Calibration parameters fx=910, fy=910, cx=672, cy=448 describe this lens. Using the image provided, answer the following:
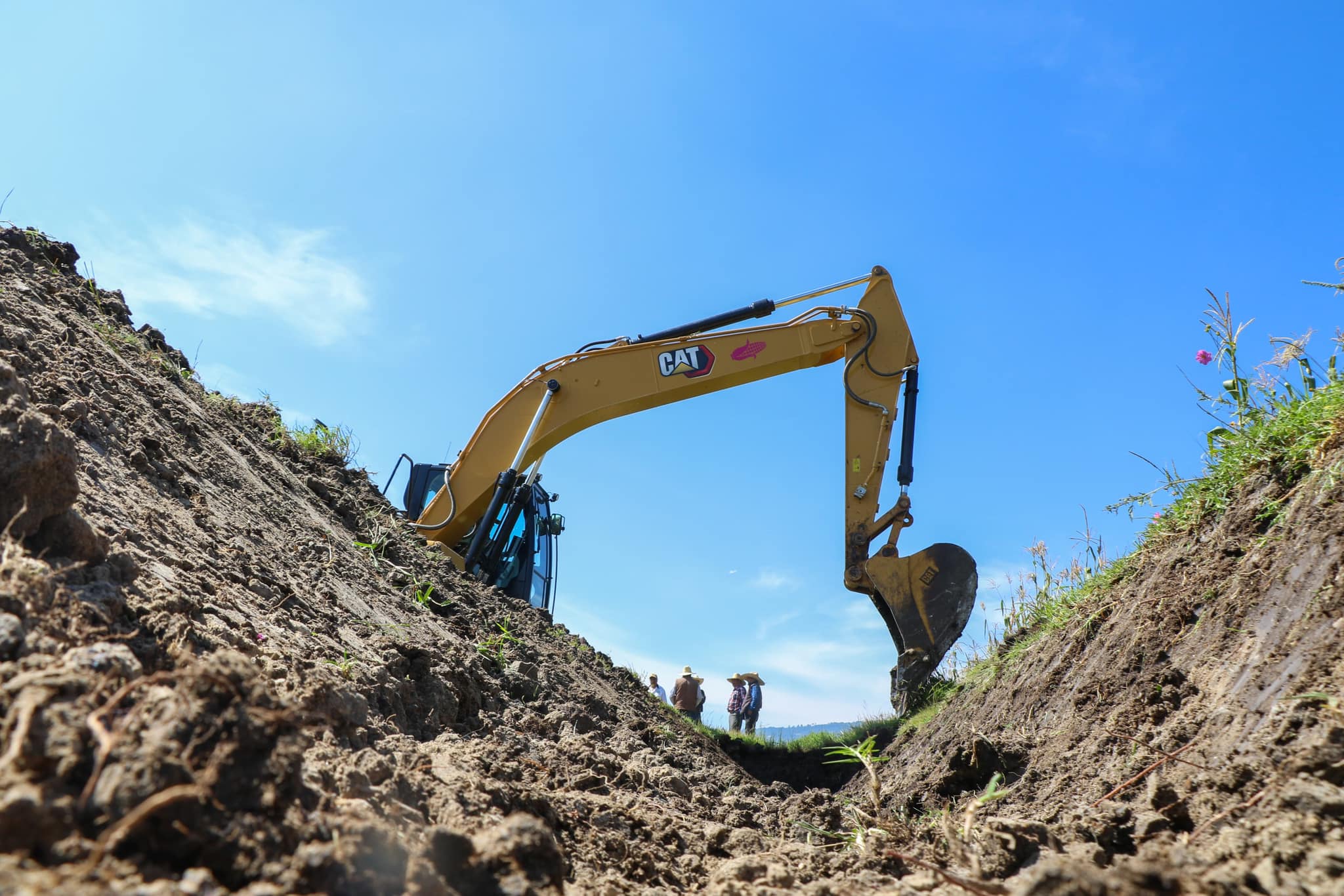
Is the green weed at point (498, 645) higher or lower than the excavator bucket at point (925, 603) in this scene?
lower

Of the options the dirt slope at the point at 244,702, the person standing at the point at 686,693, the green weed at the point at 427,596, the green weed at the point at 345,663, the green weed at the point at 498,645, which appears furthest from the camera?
the person standing at the point at 686,693

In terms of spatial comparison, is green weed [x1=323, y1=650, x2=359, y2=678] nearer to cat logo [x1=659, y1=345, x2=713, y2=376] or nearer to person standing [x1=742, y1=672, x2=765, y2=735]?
cat logo [x1=659, y1=345, x2=713, y2=376]

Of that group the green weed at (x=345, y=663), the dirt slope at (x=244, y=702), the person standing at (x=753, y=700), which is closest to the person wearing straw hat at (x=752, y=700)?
the person standing at (x=753, y=700)

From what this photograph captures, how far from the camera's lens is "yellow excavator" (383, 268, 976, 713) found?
26.8 ft

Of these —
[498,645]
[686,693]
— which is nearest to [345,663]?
[498,645]

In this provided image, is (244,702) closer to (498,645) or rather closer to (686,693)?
(498,645)

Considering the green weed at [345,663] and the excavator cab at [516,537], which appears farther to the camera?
the excavator cab at [516,537]

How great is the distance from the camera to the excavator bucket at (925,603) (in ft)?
26.8

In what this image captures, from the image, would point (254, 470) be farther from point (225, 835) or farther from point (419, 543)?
point (225, 835)

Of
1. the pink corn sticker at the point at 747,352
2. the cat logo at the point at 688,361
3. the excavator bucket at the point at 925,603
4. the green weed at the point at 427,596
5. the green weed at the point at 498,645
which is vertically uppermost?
the pink corn sticker at the point at 747,352

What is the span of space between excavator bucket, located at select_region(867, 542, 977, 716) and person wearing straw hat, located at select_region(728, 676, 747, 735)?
5.29m

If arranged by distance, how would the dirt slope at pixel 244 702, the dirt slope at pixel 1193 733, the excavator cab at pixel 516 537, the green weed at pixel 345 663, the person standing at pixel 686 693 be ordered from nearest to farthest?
the dirt slope at pixel 244 702
the dirt slope at pixel 1193 733
the green weed at pixel 345 663
the excavator cab at pixel 516 537
the person standing at pixel 686 693

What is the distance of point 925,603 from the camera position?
8.22 metres

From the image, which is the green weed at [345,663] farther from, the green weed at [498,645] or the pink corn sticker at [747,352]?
the pink corn sticker at [747,352]
